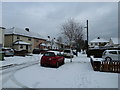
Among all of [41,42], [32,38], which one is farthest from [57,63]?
[41,42]

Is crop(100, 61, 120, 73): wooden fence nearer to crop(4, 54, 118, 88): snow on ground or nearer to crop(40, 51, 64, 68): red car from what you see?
crop(4, 54, 118, 88): snow on ground

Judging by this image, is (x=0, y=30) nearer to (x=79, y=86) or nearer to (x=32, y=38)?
(x=32, y=38)

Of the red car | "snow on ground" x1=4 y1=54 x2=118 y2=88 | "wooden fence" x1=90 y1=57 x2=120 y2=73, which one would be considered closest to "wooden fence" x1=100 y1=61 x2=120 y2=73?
"wooden fence" x1=90 y1=57 x2=120 y2=73

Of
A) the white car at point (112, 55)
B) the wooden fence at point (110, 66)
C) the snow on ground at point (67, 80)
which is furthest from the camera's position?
the white car at point (112, 55)

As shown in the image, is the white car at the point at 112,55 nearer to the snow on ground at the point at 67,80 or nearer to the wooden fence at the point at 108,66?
the wooden fence at the point at 108,66

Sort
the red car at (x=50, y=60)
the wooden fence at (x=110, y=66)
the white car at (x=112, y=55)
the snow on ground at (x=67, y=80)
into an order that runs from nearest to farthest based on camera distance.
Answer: the snow on ground at (x=67, y=80), the wooden fence at (x=110, y=66), the red car at (x=50, y=60), the white car at (x=112, y=55)

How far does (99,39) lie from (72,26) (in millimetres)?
69530

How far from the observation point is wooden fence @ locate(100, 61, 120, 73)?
36.7 feet

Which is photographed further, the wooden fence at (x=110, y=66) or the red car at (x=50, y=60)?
the red car at (x=50, y=60)

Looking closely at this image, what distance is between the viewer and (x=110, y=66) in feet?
37.1

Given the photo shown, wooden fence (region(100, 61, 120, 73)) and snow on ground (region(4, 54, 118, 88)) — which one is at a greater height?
wooden fence (region(100, 61, 120, 73))

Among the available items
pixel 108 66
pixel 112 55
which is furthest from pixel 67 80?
pixel 112 55

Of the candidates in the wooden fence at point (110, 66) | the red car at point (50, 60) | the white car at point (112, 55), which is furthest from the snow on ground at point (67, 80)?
the white car at point (112, 55)

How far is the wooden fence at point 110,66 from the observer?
1118 cm
